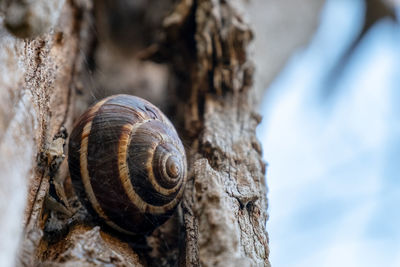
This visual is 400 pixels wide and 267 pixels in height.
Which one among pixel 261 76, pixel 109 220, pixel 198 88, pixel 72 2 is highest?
pixel 261 76

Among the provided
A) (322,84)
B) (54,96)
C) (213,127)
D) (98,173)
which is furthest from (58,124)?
(322,84)

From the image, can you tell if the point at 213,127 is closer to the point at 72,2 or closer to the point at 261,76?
the point at 72,2

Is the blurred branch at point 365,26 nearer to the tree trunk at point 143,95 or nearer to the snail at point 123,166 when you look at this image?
the tree trunk at point 143,95

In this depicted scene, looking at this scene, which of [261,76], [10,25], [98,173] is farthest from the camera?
[261,76]

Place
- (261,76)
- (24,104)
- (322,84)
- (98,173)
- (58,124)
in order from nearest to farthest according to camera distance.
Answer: (24,104) < (98,173) < (58,124) < (261,76) < (322,84)

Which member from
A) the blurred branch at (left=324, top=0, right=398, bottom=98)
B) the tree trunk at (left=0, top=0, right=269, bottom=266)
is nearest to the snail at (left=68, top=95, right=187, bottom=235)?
the tree trunk at (left=0, top=0, right=269, bottom=266)

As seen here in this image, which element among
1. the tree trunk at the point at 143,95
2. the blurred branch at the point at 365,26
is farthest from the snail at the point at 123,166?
the blurred branch at the point at 365,26

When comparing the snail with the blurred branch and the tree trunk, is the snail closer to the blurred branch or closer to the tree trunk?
the tree trunk

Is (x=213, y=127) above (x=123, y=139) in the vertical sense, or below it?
above
